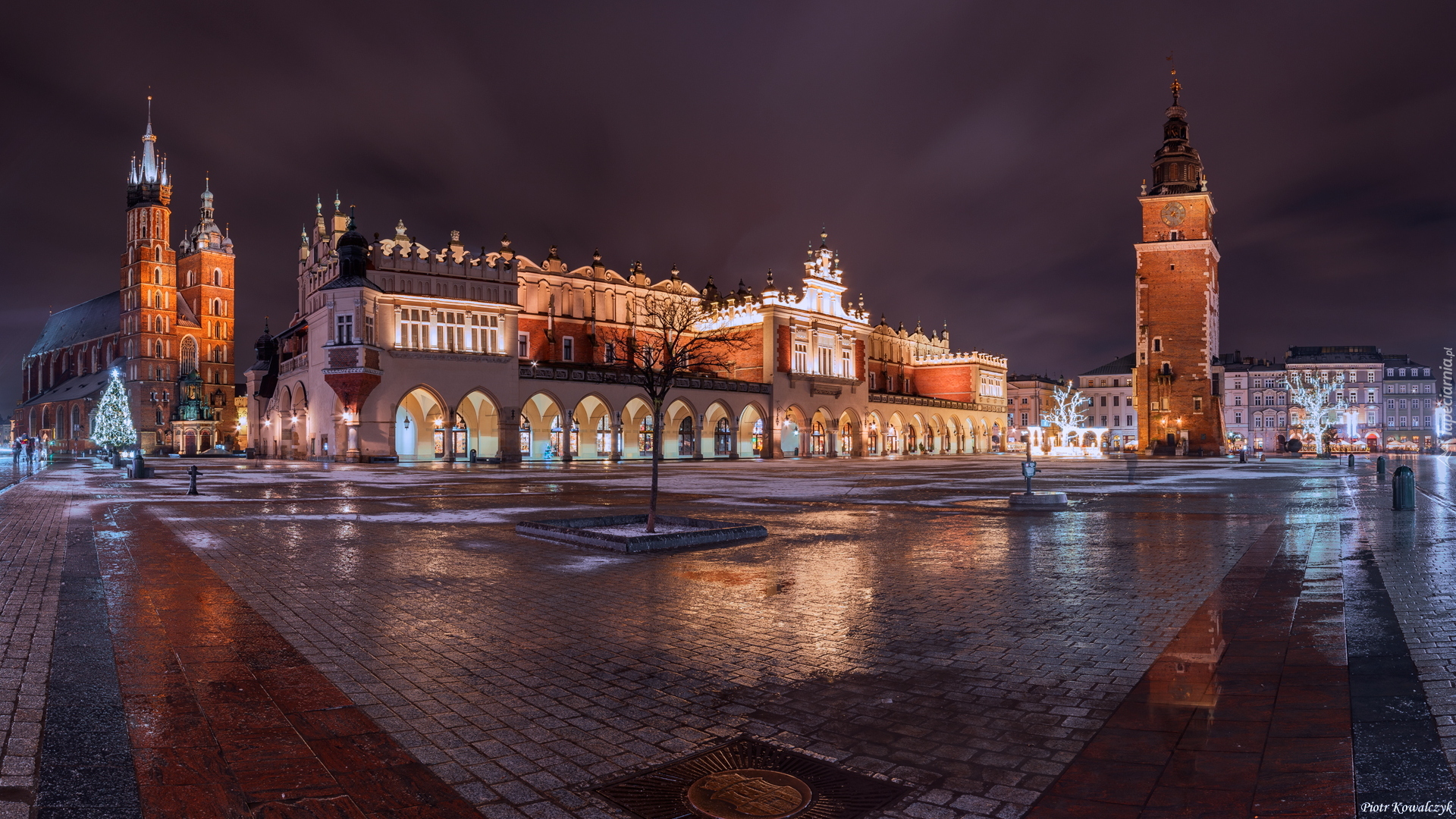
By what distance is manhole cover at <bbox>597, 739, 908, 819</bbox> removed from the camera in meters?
3.49

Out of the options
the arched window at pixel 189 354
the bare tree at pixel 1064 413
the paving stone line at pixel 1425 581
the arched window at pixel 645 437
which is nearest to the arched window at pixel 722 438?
the arched window at pixel 645 437

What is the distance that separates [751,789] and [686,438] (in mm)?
62715

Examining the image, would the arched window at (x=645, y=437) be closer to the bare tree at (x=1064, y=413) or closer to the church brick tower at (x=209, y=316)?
the bare tree at (x=1064, y=413)

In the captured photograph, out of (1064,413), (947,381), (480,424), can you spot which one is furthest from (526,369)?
(1064,413)

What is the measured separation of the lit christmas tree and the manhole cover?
72.0m

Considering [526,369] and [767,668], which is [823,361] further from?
[767,668]

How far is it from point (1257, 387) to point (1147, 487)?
334 ft

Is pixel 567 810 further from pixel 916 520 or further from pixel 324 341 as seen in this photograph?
pixel 324 341

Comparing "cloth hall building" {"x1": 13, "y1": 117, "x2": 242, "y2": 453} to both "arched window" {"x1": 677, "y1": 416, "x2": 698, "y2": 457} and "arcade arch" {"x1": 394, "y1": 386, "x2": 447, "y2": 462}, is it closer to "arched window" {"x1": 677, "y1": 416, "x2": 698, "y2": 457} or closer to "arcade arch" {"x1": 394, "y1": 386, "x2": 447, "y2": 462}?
"arcade arch" {"x1": 394, "y1": 386, "x2": 447, "y2": 462}

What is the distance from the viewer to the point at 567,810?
3.50 metres

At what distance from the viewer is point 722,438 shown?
68.1m

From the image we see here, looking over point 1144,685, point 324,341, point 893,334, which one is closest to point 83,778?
point 1144,685

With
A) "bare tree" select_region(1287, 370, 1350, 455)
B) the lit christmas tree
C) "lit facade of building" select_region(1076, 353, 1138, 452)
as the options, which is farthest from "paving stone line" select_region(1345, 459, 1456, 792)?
"lit facade of building" select_region(1076, 353, 1138, 452)

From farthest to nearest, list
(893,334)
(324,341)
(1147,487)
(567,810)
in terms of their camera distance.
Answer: (893,334) → (324,341) → (1147,487) → (567,810)
